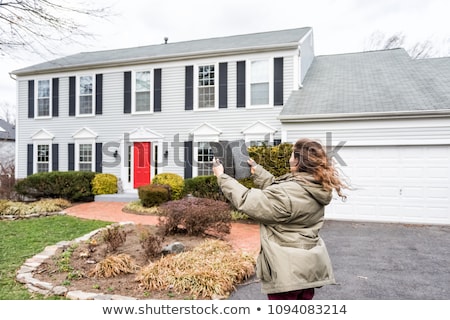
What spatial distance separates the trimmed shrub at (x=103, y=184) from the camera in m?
10.9

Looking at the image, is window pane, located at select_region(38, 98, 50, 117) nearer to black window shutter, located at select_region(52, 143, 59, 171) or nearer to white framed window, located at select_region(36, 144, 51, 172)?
white framed window, located at select_region(36, 144, 51, 172)

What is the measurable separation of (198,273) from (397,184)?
6550 mm

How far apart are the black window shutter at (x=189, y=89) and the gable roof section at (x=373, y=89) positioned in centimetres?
373

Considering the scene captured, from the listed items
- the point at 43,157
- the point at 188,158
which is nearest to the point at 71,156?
the point at 43,157

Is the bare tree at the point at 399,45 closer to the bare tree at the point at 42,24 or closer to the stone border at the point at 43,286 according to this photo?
the bare tree at the point at 42,24

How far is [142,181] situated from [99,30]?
6232mm

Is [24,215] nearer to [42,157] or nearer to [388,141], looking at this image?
[42,157]

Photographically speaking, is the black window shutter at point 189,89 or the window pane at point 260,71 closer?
the window pane at point 260,71

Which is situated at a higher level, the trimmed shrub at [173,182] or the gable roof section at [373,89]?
the gable roof section at [373,89]

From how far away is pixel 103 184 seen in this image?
10.9 m

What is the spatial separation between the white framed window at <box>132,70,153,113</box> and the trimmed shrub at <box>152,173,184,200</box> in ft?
9.89

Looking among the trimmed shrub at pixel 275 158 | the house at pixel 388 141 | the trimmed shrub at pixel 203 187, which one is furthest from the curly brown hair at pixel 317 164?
the trimmed shrub at pixel 203 187

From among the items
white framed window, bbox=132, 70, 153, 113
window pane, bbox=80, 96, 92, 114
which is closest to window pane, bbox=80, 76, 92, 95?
window pane, bbox=80, 96, 92, 114

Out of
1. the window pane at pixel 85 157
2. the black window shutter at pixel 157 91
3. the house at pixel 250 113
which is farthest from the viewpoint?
the window pane at pixel 85 157
